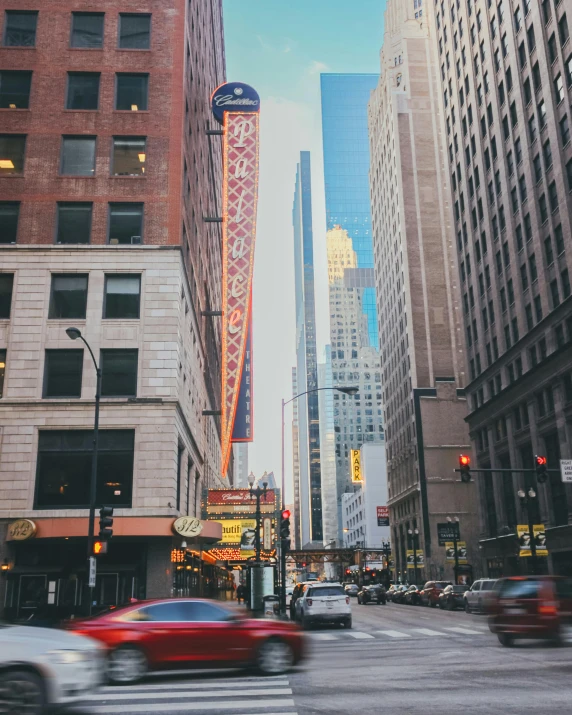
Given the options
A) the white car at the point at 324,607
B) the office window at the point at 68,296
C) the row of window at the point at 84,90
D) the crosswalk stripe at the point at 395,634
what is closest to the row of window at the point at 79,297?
the office window at the point at 68,296

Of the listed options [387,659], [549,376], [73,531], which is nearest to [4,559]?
[73,531]

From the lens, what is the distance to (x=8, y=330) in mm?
32688

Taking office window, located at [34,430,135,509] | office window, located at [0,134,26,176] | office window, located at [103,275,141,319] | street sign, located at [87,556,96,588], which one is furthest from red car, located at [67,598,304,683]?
office window, located at [0,134,26,176]

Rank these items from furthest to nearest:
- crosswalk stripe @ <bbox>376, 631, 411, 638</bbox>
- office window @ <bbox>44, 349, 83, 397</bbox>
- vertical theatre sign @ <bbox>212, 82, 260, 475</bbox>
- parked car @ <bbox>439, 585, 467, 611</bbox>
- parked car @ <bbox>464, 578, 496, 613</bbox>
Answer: vertical theatre sign @ <bbox>212, 82, 260, 475</bbox> < parked car @ <bbox>439, 585, 467, 611</bbox> < parked car @ <bbox>464, 578, 496, 613</bbox> < office window @ <bbox>44, 349, 83, 397</bbox> < crosswalk stripe @ <bbox>376, 631, 411, 638</bbox>

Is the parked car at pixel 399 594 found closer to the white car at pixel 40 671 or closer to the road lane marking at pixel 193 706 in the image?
the road lane marking at pixel 193 706

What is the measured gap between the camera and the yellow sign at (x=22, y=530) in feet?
96.5

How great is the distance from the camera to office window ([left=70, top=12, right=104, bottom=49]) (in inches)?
1499

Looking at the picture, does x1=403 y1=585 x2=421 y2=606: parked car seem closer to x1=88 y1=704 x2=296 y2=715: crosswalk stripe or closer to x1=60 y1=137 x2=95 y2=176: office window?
x1=60 y1=137 x2=95 y2=176: office window

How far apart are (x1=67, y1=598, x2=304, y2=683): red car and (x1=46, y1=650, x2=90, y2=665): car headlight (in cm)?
410

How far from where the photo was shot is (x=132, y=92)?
37.5 meters

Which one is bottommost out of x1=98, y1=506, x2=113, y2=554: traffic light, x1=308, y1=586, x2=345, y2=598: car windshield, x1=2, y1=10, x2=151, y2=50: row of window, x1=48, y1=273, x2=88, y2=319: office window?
x1=308, y1=586, x2=345, y2=598: car windshield

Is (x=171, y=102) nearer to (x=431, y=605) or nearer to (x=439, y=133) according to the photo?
(x=431, y=605)

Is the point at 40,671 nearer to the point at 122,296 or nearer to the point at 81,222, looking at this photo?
the point at 122,296

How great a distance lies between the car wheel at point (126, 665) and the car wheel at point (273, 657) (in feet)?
7.07
